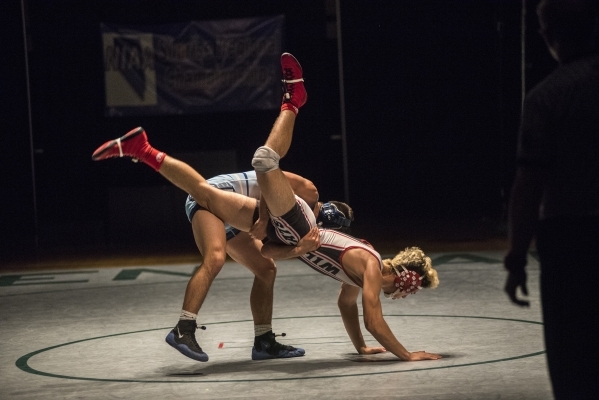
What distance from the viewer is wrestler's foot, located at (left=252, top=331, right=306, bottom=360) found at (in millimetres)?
5559

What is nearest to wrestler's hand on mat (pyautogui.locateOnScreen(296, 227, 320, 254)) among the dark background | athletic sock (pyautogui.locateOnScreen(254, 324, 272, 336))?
athletic sock (pyautogui.locateOnScreen(254, 324, 272, 336))

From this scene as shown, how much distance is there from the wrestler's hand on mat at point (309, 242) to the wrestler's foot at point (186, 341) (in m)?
0.63

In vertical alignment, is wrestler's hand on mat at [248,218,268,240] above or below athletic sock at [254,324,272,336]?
above

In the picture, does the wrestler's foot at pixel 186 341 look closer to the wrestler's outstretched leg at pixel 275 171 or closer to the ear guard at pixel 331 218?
the wrestler's outstretched leg at pixel 275 171

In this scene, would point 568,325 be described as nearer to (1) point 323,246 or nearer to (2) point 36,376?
(1) point 323,246

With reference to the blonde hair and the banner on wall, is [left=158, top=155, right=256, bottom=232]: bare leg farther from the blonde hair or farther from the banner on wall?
the banner on wall

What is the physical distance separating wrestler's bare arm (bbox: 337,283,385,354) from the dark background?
6655 mm

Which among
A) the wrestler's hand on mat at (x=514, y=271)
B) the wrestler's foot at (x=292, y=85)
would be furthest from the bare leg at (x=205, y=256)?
the wrestler's hand on mat at (x=514, y=271)

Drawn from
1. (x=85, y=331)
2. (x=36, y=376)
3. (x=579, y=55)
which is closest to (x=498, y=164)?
(x=85, y=331)

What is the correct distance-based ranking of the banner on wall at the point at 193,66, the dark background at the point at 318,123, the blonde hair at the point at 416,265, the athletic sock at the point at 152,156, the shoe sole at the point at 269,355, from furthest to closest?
the dark background at the point at 318,123
the banner on wall at the point at 193,66
the shoe sole at the point at 269,355
the athletic sock at the point at 152,156
the blonde hair at the point at 416,265

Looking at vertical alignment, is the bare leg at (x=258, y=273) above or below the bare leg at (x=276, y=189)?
below

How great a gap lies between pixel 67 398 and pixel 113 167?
343 inches

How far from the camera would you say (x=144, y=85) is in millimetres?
12148

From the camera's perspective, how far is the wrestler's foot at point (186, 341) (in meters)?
5.10
